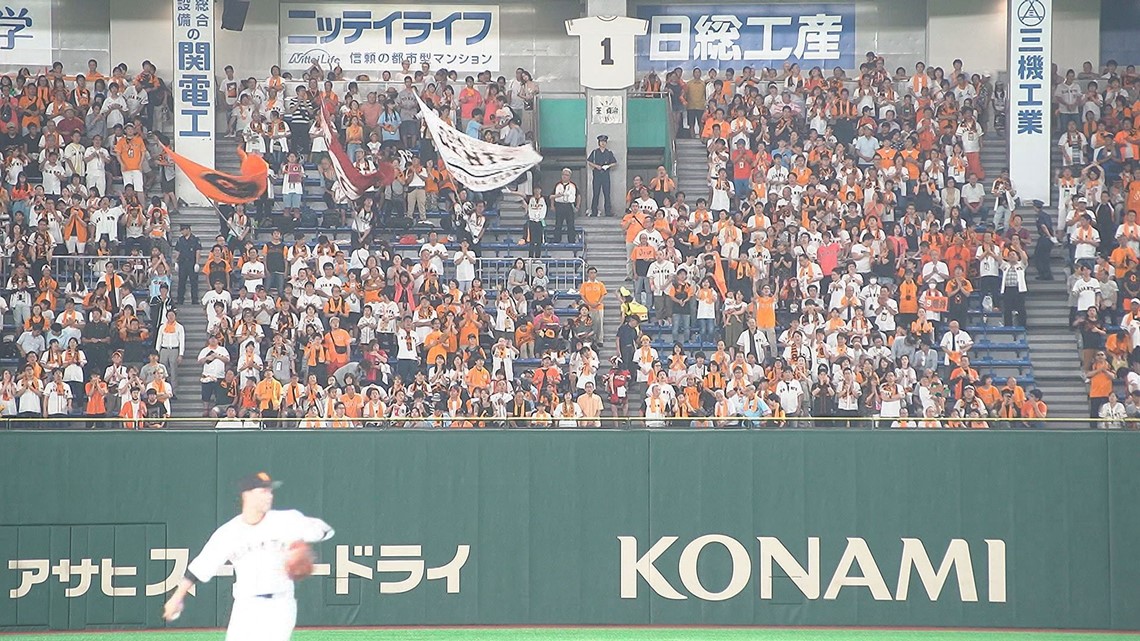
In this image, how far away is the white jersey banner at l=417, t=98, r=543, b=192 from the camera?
949 inches

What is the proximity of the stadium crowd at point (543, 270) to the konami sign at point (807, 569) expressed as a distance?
1474mm

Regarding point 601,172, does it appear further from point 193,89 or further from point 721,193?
point 193,89

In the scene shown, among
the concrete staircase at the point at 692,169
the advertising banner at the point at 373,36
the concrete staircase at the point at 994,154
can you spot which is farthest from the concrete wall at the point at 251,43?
the concrete staircase at the point at 994,154

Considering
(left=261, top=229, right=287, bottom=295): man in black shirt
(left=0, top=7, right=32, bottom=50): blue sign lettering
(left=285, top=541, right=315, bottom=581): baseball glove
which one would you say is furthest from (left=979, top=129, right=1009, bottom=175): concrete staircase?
(left=0, top=7, right=32, bottom=50): blue sign lettering

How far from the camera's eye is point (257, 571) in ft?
34.4

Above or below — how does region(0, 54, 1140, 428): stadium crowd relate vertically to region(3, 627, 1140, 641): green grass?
above

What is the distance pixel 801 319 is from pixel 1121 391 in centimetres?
477

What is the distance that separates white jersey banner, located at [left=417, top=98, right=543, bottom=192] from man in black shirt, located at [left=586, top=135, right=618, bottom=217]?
221 cm

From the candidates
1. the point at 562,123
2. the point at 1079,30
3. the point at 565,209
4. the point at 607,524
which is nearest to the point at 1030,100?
the point at 1079,30

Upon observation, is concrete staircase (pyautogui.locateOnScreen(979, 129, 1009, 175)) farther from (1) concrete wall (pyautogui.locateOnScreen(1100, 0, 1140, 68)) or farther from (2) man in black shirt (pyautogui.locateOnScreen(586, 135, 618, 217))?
(2) man in black shirt (pyautogui.locateOnScreen(586, 135, 618, 217))

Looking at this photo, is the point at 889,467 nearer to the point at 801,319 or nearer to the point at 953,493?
the point at 953,493

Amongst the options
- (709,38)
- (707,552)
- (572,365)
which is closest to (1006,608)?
(707,552)

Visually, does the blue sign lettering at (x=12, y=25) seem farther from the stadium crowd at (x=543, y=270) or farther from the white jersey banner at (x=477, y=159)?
the white jersey banner at (x=477, y=159)

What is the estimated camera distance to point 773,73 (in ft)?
96.0
